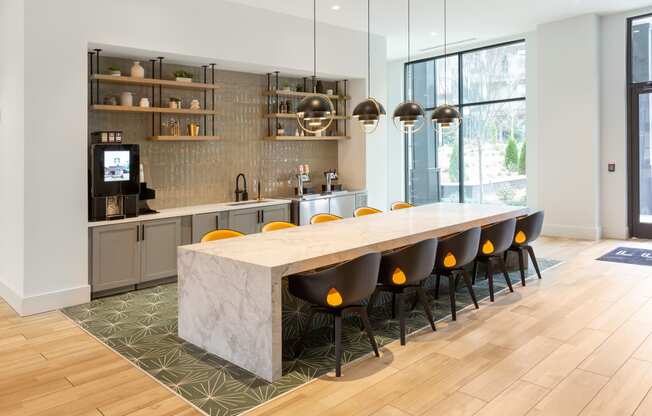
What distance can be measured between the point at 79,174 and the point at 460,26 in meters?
6.07

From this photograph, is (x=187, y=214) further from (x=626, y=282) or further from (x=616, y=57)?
(x=616, y=57)

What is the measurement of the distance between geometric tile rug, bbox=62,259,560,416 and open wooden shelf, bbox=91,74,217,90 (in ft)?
7.60

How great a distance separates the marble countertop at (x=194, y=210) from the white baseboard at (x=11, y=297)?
0.91m

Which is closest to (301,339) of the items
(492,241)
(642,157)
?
(492,241)

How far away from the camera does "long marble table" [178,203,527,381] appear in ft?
10.5

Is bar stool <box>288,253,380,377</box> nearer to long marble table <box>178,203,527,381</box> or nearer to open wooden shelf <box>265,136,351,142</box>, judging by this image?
long marble table <box>178,203,527,381</box>

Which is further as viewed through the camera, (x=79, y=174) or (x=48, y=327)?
(x=79, y=174)

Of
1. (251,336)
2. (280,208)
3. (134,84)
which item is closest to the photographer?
(251,336)

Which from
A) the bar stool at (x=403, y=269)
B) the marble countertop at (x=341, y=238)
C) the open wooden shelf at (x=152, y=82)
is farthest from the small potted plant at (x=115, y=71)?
the bar stool at (x=403, y=269)

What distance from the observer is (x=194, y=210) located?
6.16 metres

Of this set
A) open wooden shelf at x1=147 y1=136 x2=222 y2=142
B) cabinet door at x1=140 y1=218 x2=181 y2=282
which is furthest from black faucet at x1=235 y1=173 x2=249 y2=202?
cabinet door at x1=140 y1=218 x2=181 y2=282

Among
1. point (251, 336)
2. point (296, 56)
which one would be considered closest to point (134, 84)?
point (296, 56)

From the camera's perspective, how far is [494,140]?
945cm

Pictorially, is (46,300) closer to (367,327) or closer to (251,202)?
(251,202)
